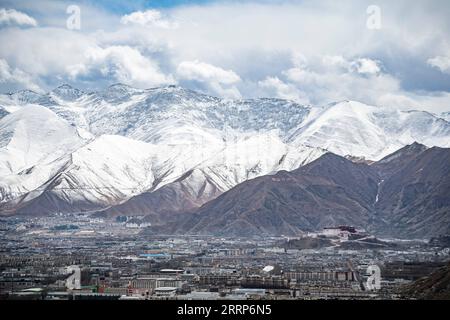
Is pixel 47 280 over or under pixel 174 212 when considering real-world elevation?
under

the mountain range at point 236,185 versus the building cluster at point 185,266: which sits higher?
the mountain range at point 236,185

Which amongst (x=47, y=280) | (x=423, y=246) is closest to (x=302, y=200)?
(x=423, y=246)

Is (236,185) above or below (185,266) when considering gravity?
above

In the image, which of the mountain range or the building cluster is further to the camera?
the mountain range

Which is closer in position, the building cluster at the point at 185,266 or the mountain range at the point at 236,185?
the building cluster at the point at 185,266

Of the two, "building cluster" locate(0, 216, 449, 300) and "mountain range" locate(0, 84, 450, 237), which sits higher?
"mountain range" locate(0, 84, 450, 237)

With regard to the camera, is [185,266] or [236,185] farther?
[236,185]
